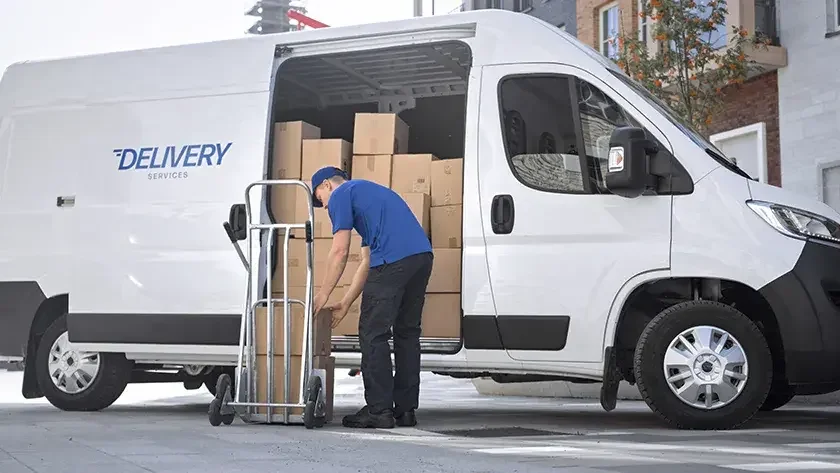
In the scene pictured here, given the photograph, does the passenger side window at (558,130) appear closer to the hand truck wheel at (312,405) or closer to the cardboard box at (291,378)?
the cardboard box at (291,378)

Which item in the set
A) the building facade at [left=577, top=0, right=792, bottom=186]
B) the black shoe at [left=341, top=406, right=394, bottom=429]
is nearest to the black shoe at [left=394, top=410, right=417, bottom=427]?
the black shoe at [left=341, top=406, right=394, bottom=429]

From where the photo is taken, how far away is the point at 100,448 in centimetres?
633

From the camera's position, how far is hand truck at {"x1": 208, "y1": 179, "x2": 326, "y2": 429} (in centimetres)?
784

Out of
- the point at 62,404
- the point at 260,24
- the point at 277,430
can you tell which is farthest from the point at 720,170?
the point at 260,24

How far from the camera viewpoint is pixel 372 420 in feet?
25.7

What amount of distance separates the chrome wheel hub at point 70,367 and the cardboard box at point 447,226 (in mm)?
2769

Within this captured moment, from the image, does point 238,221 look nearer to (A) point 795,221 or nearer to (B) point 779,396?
(A) point 795,221

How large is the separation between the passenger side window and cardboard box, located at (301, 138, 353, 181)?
1.39 m

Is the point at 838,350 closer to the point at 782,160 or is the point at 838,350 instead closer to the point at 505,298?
the point at 505,298

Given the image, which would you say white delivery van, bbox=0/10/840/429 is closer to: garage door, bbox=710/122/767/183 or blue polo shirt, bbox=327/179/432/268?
blue polo shirt, bbox=327/179/432/268

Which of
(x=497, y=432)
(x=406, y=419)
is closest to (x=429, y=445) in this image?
(x=497, y=432)

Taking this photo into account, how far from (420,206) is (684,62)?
8745mm

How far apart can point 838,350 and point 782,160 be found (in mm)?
13001

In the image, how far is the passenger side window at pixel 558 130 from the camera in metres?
8.05
